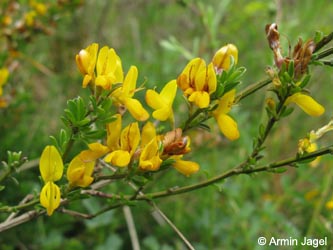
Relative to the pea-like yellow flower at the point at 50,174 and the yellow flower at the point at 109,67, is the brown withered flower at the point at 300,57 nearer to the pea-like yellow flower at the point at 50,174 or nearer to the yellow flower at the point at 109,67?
the yellow flower at the point at 109,67

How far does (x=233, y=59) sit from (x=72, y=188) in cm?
32

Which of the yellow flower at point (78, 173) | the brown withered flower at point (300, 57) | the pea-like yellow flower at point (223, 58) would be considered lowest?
the yellow flower at point (78, 173)

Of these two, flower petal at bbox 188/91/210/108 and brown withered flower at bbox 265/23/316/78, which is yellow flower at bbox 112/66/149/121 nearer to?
flower petal at bbox 188/91/210/108

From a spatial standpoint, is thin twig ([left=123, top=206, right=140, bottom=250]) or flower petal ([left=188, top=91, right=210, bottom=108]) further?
thin twig ([left=123, top=206, right=140, bottom=250])

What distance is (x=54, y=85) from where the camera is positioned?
97.0 inches

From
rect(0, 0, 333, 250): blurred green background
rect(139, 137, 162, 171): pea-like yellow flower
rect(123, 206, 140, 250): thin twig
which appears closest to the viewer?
rect(139, 137, 162, 171): pea-like yellow flower

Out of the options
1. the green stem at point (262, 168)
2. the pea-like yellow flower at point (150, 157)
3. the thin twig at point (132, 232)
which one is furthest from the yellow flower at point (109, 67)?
the thin twig at point (132, 232)

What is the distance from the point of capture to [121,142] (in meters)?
0.82

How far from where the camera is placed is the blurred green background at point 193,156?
1.73 m

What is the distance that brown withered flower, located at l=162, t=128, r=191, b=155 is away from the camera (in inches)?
31.1

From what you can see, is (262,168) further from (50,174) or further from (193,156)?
(193,156)

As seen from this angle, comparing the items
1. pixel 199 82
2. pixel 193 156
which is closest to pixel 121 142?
pixel 199 82

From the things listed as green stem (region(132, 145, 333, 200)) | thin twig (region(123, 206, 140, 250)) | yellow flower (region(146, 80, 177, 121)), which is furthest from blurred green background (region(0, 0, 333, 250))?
yellow flower (region(146, 80, 177, 121))

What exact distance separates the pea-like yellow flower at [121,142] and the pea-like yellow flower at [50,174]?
0.25 ft
